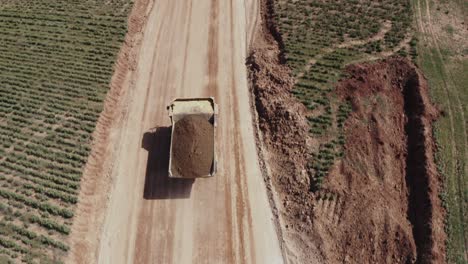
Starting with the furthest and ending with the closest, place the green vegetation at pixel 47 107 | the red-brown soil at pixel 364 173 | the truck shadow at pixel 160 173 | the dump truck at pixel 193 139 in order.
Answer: the truck shadow at pixel 160 173
the dump truck at pixel 193 139
the green vegetation at pixel 47 107
the red-brown soil at pixel 364 173

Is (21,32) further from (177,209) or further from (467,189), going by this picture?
(467,189)

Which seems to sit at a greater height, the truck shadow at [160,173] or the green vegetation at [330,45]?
the green vegetation at [330,45]

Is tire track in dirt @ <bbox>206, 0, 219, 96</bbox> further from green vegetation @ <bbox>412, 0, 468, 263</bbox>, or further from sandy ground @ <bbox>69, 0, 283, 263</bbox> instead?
green vegetation @ <bbox>412, 0, 468, 263</bbox>

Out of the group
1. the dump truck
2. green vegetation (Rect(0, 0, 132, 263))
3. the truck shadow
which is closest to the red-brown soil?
the dump truck

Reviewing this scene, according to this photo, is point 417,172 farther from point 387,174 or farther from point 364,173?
point 364,173

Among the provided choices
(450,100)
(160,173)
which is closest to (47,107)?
(160,173)

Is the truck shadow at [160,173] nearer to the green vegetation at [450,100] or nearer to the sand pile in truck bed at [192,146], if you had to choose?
the sand pile in truck bed at [192,146]

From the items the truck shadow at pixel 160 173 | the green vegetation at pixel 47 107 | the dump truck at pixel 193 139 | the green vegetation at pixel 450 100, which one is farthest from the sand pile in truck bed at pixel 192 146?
the green vegetation at pixel 450 100
